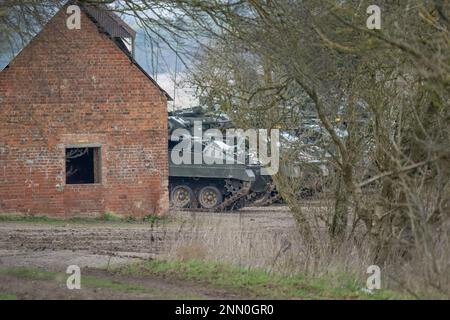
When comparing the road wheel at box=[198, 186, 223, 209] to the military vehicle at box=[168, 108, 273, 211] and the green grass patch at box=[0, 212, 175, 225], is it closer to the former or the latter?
the military vehicle at box=[168, 108, 273, 211]

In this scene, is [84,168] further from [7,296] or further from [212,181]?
[7,296]

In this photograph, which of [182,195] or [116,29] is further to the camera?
[182,195]

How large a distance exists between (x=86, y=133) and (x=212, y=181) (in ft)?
18.2

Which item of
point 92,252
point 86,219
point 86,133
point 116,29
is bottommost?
point 92,252

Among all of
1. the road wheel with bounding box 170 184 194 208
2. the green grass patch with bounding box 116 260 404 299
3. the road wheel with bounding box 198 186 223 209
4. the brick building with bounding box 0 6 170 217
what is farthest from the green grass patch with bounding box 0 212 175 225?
the green grass patch with bounding box 116 260 404 299

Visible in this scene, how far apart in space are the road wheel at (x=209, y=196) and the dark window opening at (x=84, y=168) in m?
3.79

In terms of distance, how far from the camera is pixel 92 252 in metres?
16.4

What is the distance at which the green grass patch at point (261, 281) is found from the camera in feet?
34.9

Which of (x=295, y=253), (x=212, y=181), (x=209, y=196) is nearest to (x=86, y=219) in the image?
(x=209, y=196)

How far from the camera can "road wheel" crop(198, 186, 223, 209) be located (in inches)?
1226

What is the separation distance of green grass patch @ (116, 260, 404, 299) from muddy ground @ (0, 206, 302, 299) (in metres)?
0.35

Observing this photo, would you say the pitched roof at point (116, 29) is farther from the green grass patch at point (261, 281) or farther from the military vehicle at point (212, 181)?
the green grass patch at point (261, 281)

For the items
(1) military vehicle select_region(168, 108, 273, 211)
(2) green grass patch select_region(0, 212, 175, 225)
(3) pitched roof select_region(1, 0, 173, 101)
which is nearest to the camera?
(3) pitched roof select_region(1, 0, 173, 101)

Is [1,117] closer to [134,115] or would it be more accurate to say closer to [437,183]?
[134,115]
